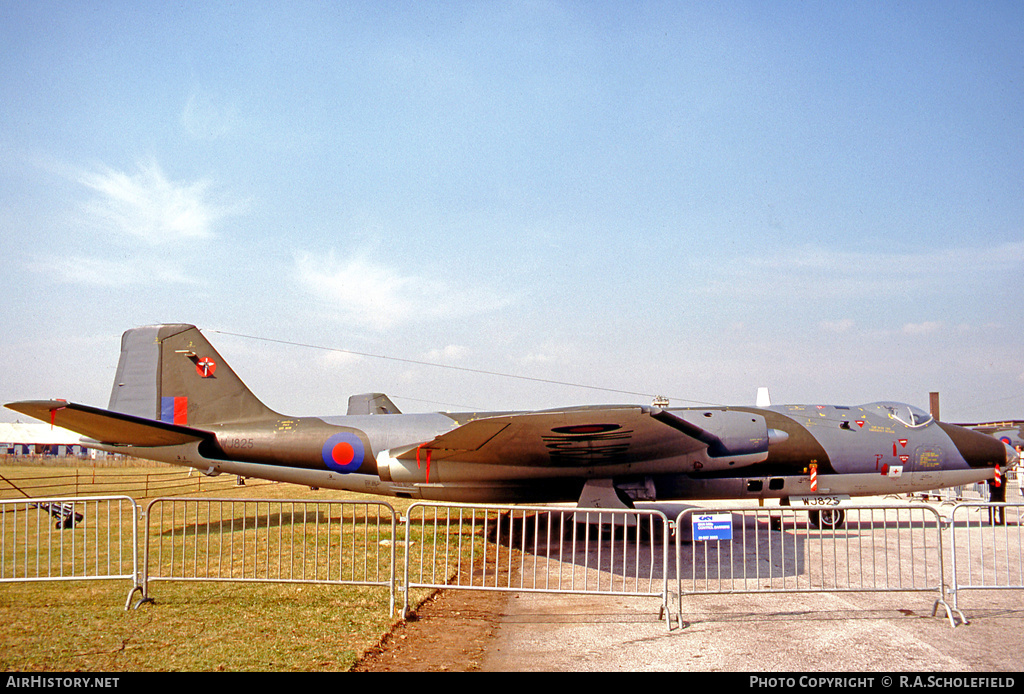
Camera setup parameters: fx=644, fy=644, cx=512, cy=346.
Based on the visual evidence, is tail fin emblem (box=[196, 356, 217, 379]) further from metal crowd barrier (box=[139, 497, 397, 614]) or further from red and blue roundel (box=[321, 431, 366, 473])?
red and blue roundel (box=[321, 431, 366, 473])

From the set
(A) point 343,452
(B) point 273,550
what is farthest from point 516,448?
(B) point 273,550

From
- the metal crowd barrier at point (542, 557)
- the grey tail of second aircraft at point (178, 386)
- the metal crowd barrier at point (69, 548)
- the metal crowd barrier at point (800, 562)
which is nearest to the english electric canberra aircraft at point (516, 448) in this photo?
the grey tail of second aircraft at point (178, 386)

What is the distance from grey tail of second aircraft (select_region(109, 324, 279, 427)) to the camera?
544 inches

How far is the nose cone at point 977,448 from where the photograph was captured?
14305 mm

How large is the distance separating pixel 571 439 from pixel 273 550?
17.9 ft

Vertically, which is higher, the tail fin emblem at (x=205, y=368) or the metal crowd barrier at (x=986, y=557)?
the tail fin emblem at (x=205, y=368)

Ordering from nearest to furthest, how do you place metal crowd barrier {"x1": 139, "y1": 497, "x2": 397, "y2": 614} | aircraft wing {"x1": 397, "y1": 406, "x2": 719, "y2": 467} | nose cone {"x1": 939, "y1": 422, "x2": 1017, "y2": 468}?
metal crowd barrier {"x1": 139, "y1": 497, "x2": 397, "y2": 614}, aircraft wing {"x1": 397, "y1": 406, "x2": 719, "y2": 467}, nose cone {"x1": 939, "y1": 422, "x2": 1017, "y2": 468}

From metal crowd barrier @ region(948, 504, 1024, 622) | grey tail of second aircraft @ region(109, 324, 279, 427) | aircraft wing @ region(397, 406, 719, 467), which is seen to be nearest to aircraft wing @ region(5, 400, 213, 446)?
grey tail of second aircraft @ region(109, 324, 279, 427)

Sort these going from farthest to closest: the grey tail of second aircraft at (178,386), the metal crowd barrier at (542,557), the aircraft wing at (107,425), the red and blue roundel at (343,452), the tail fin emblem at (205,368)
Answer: the tail fin emblem at (205,368) → the grey tail of second aircraft at (178,386) → the red and blue roundel at (343,452) → the aircraft wing at (107,425) → the metal crowd barrier at (542,557)

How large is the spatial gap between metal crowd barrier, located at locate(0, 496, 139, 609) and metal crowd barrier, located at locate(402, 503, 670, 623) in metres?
3.46

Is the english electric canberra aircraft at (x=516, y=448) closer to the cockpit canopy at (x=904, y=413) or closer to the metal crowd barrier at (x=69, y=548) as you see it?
the cockpit canopy at (x=904, y=413)

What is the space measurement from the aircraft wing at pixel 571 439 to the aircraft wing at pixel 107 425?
4650 mm

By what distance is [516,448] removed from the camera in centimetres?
1171

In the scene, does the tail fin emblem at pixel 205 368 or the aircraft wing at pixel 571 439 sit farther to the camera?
the tail fin emblem at pixel 205 368
